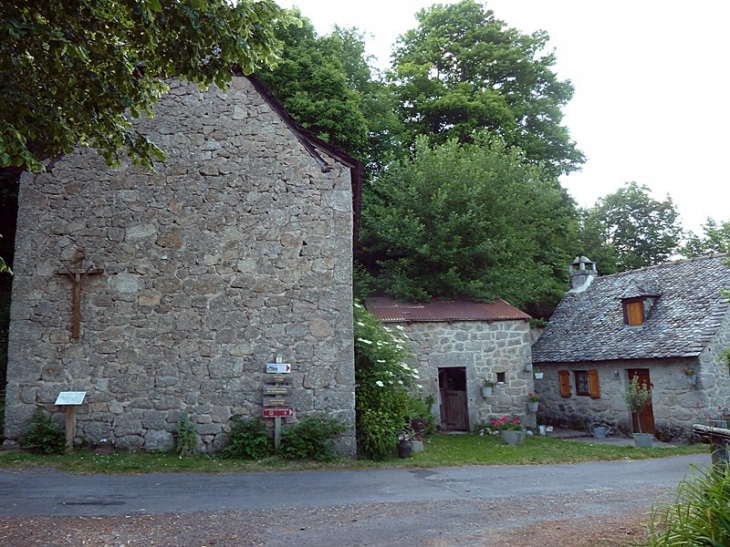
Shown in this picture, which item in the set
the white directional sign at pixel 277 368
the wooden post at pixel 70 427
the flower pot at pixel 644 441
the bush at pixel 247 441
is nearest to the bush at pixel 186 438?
the bush at pixel 247 441

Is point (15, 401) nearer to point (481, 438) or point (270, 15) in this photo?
point (270, 15)

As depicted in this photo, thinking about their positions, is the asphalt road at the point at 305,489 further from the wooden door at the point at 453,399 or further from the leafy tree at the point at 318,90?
the leafy tree at the point at 318,90

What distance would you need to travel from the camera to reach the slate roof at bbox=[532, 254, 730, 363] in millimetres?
14016

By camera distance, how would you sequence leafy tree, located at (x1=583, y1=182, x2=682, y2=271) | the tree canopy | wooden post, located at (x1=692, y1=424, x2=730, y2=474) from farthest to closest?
1. leafy tree, located at (x1=583, y1=182, x2=682, y2=271)
2. the tree canopy
3. wooden post, located at (x1=692, y1=424, x2=730, y2=474)

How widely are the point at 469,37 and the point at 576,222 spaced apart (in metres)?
9.19

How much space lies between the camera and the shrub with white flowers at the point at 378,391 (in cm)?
957

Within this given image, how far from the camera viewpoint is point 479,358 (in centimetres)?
1495

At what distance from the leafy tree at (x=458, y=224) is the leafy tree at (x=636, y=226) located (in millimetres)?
8475

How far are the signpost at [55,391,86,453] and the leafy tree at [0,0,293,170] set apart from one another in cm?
455

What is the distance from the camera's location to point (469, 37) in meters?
25.0

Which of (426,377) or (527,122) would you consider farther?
(527,122)

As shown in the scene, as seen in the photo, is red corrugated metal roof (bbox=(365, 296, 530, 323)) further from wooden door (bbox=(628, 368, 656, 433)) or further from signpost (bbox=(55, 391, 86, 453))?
signpost (bbox=(55, 391, 86, 453))

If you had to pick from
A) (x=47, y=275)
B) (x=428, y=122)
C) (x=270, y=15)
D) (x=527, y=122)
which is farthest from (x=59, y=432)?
(x=527, y=122)

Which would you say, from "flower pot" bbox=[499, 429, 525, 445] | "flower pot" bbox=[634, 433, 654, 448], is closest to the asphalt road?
"flower pot" bbox=[499, 429, 525, 445]
